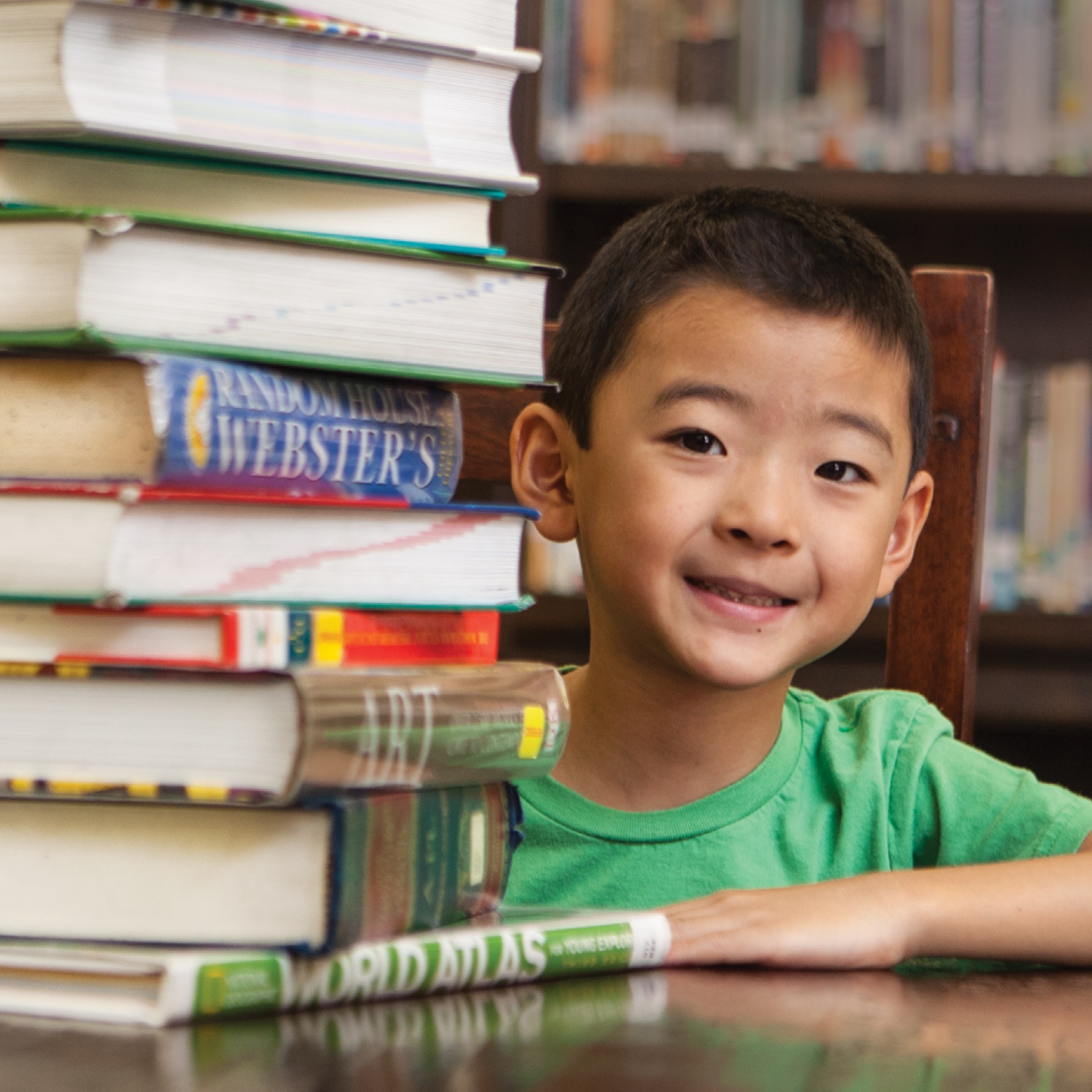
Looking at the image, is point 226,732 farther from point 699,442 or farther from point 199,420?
point 699,442

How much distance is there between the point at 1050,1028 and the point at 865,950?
0.13 metres

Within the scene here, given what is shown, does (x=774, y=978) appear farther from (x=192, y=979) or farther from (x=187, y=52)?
(x=187, y=52)

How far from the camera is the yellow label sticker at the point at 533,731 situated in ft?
1.98

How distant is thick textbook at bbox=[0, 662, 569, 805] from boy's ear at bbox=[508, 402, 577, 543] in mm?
516

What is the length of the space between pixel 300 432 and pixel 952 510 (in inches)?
25.3

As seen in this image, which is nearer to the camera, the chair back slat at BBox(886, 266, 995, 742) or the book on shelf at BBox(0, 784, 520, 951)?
the book on shelf at BBox(0, 784, 520, 951)

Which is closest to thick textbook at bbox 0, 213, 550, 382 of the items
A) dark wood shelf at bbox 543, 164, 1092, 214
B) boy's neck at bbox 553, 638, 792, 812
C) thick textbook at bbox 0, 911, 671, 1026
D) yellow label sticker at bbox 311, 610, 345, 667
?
yellow label sticker at bbox 311, 610, 345, 667

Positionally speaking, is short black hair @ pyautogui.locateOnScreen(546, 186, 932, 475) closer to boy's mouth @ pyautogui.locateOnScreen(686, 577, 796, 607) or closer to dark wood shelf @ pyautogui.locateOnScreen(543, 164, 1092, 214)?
boy's mouth @ pyautogui.locateOnScreen(686, 577, 796, 607)

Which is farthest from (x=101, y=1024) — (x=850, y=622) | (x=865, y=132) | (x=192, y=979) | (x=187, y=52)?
(x=865, y=132)

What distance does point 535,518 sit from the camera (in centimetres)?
67

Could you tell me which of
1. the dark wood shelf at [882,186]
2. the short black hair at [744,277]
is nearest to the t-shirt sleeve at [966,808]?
the short black hair at [744,277]

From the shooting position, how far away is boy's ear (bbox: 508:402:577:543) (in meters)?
1.08

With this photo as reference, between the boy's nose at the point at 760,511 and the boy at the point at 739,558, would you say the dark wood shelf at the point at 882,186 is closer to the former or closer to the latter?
the boy at the point at 739,558

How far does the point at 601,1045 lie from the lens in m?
0.50
